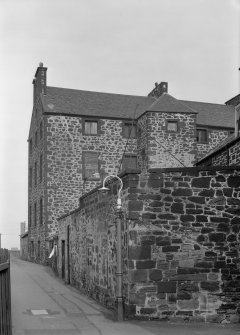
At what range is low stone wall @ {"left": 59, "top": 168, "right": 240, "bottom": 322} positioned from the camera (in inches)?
523

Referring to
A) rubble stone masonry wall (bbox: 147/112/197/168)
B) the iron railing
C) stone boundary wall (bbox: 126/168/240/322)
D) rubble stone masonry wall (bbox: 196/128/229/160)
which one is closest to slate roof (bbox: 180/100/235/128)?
rubble stone masonry wall (bbox: 196/128/229/160)

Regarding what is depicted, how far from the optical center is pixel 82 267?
20.1 meters

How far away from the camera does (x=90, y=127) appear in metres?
36.7

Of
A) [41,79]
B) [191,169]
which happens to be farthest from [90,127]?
[191,169]

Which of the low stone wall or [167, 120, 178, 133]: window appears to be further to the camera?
[167, 120, 178, 133]: window

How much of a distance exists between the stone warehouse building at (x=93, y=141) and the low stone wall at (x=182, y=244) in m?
19.8

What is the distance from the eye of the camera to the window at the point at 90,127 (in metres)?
36.6

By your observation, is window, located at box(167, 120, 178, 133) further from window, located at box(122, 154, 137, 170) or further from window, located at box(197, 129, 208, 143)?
window, located at box(122, 154, 137, 170)

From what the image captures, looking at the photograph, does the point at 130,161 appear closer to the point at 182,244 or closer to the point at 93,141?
the point at 93,141

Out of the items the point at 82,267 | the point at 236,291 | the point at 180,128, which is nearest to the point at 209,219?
the point at 236,291

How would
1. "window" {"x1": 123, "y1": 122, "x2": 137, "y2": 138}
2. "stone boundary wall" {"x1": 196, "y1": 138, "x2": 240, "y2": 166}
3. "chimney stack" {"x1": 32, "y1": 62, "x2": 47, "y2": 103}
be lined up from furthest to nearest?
"chimney stack" {"x1": 32, "y1": 62, "x2": 47, "y2": 103}, "window" {"x1": 123, "y1": 122, "x2": 137, "y2": 138}, "stone boundary wall" {"x1": 196, "y1": 138, "x2": 240, "y2": 166}

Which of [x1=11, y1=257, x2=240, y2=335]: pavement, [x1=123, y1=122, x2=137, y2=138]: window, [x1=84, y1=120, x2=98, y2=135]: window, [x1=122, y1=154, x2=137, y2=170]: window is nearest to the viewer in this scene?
[x1=11, y1=257, x2=240, y2=335]: pavement

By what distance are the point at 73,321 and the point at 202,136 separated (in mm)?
26169

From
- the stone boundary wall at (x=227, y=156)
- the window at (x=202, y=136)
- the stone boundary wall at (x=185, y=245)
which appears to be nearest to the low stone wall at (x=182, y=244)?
the stone boundary wall at (x=185, y=245)
